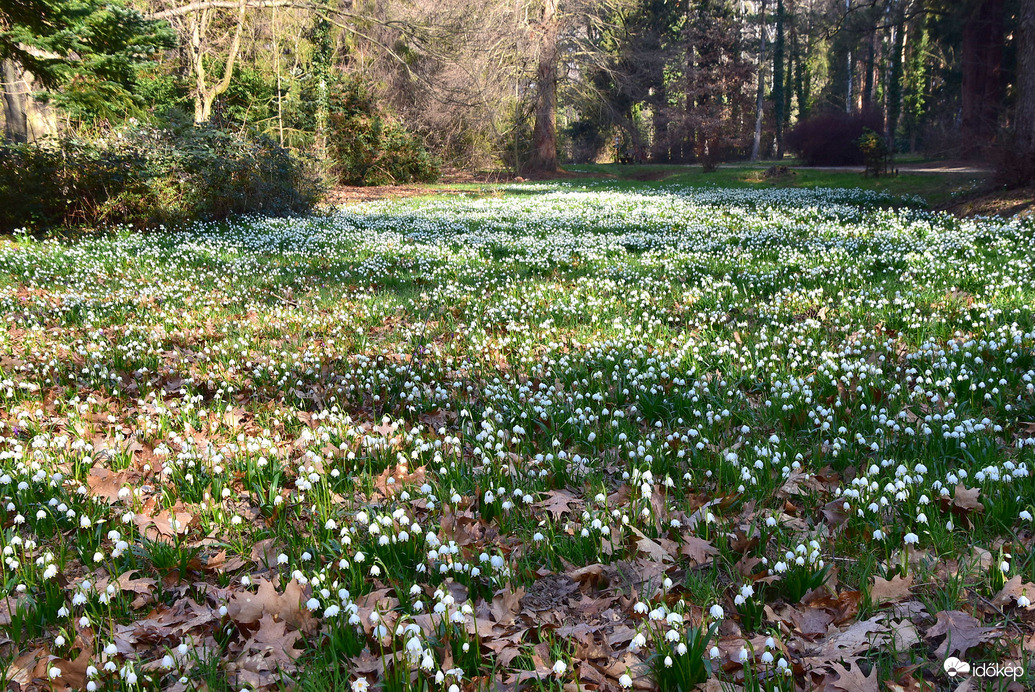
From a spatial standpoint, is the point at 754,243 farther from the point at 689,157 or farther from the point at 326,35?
the point at 689,157

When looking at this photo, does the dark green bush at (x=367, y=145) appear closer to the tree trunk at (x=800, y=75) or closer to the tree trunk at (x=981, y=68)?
the tree trunk at (x=981, y=68)

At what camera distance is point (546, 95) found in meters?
38.1

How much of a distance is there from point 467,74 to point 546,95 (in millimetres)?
6493

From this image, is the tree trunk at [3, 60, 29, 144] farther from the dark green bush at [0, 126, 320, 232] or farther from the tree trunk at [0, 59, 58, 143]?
the dark green bush at [0, 126, 320, 232]

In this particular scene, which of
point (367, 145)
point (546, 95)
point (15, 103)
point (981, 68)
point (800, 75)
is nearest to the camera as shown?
point (15, 103)

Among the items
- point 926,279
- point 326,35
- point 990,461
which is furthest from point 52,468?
point 326,35

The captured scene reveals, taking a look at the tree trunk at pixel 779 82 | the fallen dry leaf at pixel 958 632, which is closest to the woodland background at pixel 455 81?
the tree trunk at pixel 779 82

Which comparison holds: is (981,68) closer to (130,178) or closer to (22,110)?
(130,178)

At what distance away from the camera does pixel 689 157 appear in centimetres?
5800

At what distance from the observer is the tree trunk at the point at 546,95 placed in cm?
3575

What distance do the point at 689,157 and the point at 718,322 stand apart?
55.5 meters

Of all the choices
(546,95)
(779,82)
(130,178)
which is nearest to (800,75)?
(779,82)

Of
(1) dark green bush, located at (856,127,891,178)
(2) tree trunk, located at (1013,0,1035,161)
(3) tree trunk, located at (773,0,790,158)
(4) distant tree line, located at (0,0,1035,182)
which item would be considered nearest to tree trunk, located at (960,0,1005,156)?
(4) distant tree line, located at (0,0,1035,182)

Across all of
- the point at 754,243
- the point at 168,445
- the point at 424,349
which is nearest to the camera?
the point at 168,445
